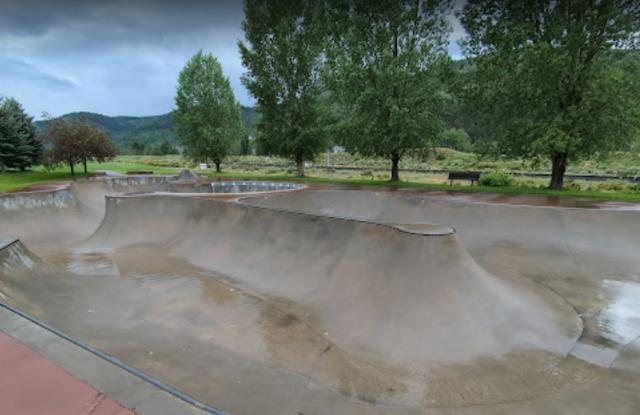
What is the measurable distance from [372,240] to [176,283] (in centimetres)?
422

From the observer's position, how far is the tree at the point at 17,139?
25047 millimetres

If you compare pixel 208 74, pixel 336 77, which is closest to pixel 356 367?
pixel 336 77

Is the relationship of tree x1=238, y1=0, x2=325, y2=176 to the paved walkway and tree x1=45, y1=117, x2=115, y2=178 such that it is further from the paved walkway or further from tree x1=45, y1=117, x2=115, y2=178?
the paved walkway

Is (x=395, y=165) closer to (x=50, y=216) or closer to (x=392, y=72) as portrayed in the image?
(x=392, y=72)

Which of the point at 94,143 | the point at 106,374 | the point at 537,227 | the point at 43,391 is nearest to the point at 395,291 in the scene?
the point at 106,374

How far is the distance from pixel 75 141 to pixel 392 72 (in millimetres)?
19986

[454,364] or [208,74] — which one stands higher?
[208,74]

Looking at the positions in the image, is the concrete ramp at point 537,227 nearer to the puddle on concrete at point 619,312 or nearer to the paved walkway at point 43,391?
the puddle on concrete at point 619,312

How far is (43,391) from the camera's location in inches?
73.3

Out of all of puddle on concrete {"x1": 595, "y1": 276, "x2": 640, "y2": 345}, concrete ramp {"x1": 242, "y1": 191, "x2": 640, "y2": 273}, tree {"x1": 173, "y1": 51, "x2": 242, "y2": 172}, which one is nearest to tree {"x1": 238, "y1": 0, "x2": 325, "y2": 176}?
tree {"x1": 173, "y1": 51, "x2": 242, "y2": 172}

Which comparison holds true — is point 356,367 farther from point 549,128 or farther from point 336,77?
point 336,77

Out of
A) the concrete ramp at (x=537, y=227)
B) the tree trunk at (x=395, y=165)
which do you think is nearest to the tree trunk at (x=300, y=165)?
the tree trunk at (x=395, y=165)

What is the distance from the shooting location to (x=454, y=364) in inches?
176

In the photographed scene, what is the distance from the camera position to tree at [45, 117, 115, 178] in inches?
884
